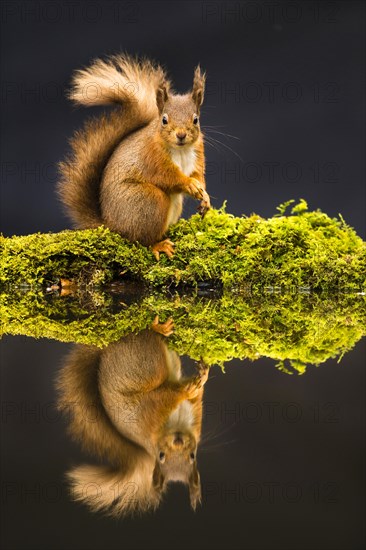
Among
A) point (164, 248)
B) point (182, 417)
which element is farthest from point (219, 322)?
point (164, 248)

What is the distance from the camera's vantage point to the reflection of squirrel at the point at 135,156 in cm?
403

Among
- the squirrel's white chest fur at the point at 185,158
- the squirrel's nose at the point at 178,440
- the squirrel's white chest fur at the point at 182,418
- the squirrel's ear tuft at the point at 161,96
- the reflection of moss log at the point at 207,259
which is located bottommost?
the squirrel's nose at the point at 178,440

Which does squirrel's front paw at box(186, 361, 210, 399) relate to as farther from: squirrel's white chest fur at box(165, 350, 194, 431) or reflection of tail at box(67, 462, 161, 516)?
reflection of tail at box(67, 462, 161, 516)

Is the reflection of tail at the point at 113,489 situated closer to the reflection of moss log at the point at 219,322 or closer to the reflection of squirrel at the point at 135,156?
the reflection of moss log at the point at 219,322

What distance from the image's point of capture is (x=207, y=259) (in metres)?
4.27

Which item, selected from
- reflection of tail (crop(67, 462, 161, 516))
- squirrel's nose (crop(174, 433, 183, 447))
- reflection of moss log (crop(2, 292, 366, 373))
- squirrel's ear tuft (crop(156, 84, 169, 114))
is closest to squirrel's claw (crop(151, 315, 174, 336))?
reflection of moss log (crop(2, 292, 366, 373))

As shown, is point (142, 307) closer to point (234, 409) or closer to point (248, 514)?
point (234, 409)

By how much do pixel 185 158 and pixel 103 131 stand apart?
817 millimetres

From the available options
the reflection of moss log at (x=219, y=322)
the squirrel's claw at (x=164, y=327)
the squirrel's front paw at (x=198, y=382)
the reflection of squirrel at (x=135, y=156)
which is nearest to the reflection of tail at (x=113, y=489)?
the squirrel's front paw at (x=198, y=382)

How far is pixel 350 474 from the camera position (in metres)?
1.01

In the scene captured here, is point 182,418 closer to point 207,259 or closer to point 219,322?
point 219,322

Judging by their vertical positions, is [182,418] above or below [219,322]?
below

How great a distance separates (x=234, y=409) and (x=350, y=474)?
395 mm

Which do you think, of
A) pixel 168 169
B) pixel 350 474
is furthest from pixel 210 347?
pixel 168 169
